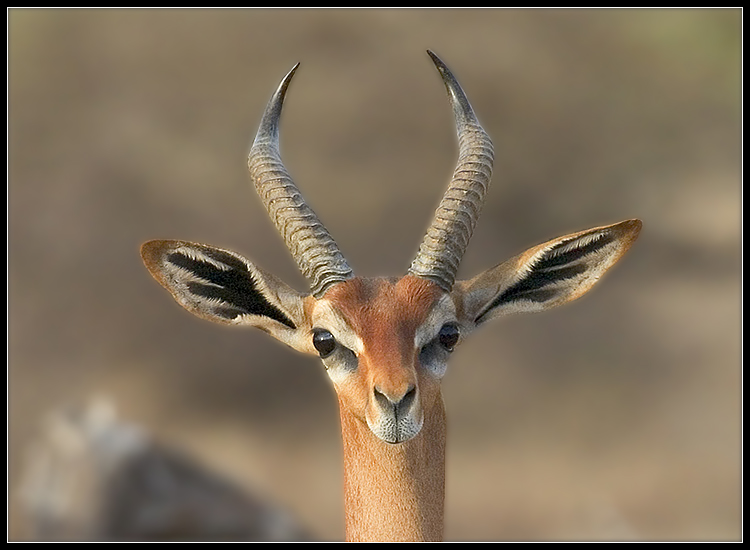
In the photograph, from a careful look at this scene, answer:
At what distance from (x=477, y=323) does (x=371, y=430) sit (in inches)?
34.5

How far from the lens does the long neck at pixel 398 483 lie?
5125 millimetres

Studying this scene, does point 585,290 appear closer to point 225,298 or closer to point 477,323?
point 477,323

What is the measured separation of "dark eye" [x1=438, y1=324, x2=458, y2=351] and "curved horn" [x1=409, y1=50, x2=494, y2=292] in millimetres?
211

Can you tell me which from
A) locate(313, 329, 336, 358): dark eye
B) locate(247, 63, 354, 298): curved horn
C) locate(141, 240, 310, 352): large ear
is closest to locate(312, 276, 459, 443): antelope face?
locate(313, 329, 336, 358): dark eye

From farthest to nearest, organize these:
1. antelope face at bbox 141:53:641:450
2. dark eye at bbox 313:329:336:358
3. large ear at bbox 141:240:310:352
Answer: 1. large ear at bbox 141:240:310:352
2. dark eye at bbox 313:329:336:358
3. antelope face at bbox 141:53:641:450

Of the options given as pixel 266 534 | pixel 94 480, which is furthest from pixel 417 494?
pixel 94 480

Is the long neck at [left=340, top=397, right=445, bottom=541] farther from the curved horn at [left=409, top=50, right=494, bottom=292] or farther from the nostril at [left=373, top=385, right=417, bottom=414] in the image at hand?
the curved horn at [left=409, top=50, right=494, bottom=292]

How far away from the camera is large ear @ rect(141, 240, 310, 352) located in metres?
5.30

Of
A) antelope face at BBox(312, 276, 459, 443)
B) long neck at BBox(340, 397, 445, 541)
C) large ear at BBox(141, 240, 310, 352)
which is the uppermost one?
large ear at BBox(141, 240, 310, 352)

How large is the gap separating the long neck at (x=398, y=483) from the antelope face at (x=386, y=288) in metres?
0.16

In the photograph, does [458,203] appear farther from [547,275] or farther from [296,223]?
[296,223]

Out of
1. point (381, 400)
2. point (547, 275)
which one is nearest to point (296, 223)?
point (381, 400)

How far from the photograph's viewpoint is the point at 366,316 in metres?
4.94

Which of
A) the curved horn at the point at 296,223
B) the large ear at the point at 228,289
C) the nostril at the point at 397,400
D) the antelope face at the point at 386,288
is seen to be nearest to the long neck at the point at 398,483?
the antelope face at the point at 386,288
